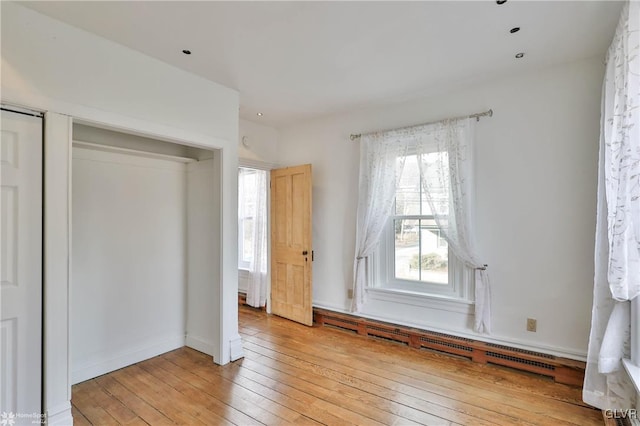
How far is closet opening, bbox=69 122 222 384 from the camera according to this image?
274 centimetres

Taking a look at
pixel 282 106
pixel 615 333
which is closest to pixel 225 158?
pixel 282 106

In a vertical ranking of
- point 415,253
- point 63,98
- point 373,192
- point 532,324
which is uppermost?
point 63,98

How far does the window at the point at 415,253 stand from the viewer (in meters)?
3.36

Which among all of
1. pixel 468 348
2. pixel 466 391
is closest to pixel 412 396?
pixel 466 391

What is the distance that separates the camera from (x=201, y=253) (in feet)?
10.9

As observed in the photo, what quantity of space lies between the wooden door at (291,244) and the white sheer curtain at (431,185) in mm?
681

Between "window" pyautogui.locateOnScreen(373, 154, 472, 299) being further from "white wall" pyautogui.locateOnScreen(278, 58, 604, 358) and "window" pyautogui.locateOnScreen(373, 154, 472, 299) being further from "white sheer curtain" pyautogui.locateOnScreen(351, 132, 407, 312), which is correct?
"white wall" pyautogui.locateOnScreen(278, 58, 604, 358)

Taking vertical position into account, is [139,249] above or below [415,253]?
above

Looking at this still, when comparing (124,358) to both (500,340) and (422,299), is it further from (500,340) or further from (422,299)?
(500,340)

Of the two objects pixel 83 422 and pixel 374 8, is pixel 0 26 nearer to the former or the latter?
pixel 374 8

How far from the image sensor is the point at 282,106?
148 inches

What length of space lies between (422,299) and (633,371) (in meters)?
1.75

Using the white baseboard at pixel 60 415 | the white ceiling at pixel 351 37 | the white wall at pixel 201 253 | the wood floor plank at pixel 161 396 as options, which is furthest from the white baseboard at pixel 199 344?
the white ceiling at pixel 351 37

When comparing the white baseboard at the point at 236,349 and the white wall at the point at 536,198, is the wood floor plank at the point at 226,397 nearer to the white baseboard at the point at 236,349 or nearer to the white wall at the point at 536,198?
the white baseboard at the point at 236,349
